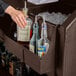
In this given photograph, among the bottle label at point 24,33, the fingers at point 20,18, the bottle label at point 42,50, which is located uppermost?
the fingers at point 20,18

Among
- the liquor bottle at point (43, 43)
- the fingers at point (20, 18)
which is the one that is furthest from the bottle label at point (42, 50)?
the fingers at point (20, 18)

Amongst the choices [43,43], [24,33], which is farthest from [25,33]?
[43,43]

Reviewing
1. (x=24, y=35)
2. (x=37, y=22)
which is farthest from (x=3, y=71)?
(x=37, y=22)

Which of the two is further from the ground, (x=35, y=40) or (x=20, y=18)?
(x=20, y=18)

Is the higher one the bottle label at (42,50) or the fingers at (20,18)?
the fingers at (20,18)

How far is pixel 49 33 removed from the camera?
A: 128 centimetres

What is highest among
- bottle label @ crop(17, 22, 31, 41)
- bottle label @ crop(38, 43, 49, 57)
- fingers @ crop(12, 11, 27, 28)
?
fingers @ crop(12, 11, 27, 28)

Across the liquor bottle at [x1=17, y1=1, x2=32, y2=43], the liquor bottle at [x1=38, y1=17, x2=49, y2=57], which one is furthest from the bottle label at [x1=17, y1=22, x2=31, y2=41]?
the liquor bottle at [x1=38, y1=17, x2=49, y2=57]

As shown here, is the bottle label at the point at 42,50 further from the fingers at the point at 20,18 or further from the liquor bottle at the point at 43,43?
the fingers at the point at 20,18

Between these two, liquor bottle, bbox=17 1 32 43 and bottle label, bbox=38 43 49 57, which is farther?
liquor bottle, bbox=17 1 32 43

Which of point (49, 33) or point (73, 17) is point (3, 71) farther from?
point (73, 17)

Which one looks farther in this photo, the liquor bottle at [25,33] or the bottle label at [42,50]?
the liquor bottle at [25,33]

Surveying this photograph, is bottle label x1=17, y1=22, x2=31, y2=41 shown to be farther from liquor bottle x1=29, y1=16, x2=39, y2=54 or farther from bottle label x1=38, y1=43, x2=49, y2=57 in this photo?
bottle label x1=38, y1=43, x2=49, y2=57

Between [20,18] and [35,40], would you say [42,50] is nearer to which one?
[35,40]
